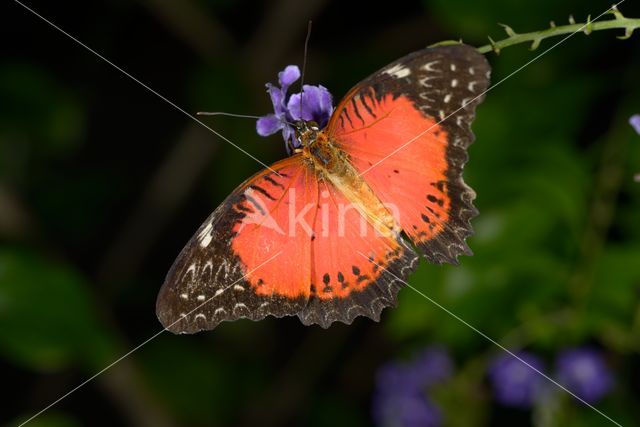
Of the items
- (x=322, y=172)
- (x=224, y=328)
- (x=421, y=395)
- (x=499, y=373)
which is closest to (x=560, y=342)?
(x=499, y=373)

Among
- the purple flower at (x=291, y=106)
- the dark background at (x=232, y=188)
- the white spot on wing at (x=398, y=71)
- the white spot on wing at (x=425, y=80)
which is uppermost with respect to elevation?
the purple flower at (x=291, y=106)

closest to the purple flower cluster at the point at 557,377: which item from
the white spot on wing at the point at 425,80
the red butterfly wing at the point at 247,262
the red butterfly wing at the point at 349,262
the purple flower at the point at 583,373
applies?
the purple flower at the point at 583,373

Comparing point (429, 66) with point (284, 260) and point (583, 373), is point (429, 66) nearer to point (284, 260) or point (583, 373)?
→ point (284, 260)

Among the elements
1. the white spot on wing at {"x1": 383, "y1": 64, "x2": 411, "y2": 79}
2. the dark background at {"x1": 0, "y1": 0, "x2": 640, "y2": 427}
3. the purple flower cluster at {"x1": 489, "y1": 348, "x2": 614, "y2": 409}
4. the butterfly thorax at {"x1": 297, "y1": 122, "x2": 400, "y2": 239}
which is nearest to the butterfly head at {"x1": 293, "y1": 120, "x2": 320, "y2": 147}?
the butterfly thorax at {"x1": 297, "y1": 122, "x2": 400, "y2": 239}

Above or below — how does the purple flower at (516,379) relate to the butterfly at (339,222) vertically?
below

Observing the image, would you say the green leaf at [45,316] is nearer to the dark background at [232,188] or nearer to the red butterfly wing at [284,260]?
the dark background at [232,188]

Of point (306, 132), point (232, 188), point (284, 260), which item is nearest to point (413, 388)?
point (232, 188)

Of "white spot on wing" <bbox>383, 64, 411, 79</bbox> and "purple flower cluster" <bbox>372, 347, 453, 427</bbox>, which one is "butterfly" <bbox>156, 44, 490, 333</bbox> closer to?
"white spot on wing" <bbox>383, 64, 411, 79</bbox>
